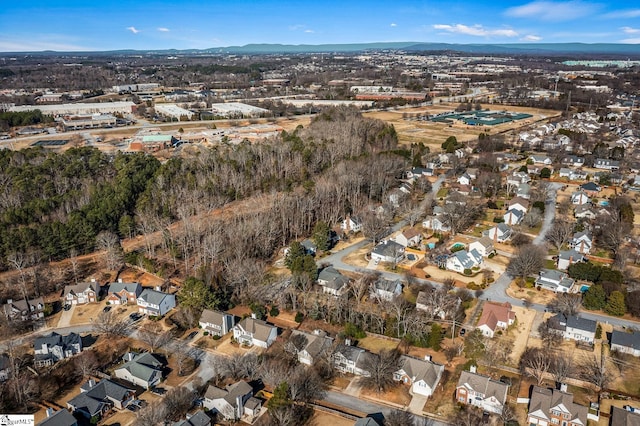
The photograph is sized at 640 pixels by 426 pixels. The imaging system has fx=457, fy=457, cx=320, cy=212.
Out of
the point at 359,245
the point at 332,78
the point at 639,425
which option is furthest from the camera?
Result: the point at 332,78

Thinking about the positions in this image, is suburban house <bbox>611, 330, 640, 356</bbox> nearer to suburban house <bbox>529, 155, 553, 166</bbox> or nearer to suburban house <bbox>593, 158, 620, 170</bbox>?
suburban house <bbox>529, 155, 553, 166</bbox>

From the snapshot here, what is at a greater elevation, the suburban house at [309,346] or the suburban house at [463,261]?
the suburban house at [463,261]

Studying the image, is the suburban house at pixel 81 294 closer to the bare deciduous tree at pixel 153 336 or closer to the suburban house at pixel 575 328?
the bare deciduous tree at pixel 153 336

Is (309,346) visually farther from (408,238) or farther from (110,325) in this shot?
(408,238)

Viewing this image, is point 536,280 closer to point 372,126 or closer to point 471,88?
point 372,126

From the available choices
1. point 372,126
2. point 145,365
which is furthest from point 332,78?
point 145,365

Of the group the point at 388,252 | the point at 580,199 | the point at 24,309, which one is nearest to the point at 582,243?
the point at 580,199

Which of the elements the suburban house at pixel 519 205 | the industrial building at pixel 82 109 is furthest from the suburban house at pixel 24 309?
the industrial building at pixel 82 109
